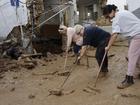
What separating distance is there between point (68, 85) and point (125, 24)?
2.39 metres

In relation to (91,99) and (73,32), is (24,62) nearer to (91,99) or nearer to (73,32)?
(73,32)

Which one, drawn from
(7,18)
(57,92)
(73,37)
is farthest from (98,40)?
(7,18)

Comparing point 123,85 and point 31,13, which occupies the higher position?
point 31,13

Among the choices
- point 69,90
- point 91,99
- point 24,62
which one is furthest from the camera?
point 24,62

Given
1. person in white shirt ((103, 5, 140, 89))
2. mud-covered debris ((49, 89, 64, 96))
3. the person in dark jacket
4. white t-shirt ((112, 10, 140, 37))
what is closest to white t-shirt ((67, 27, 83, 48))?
the person in dark jacket

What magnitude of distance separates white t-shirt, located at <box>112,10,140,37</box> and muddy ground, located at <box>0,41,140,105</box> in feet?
4.00

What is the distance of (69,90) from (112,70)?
6.26 feet

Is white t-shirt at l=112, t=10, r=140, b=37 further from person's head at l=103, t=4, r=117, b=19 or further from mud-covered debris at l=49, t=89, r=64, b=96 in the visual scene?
mud-covered debris at l=49, t=89, r=64, b=96

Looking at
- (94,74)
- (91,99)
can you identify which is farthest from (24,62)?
(91,99)

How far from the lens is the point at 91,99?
24.5 feet

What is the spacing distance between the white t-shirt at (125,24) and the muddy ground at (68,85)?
4.00 feet

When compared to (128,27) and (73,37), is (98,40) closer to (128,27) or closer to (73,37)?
(73,37)

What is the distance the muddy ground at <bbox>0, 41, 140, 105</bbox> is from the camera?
745 cm

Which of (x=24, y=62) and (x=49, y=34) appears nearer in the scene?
(x=24, y=62)
